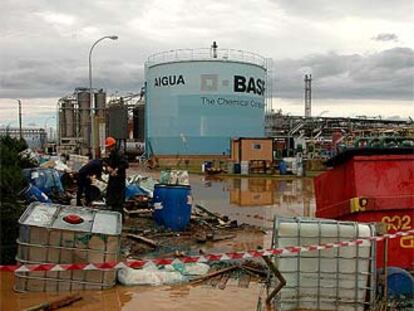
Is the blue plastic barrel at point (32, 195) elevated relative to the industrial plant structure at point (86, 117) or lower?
lower

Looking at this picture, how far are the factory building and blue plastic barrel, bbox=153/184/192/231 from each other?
39.3m

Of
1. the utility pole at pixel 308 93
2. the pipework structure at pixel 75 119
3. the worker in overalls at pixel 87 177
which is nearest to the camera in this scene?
the worker in overalls at pixel 87 177

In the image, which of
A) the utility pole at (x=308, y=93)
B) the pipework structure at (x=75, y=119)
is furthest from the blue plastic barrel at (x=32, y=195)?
the utility pole at (x=308, y=93)

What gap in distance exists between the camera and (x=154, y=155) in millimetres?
52938

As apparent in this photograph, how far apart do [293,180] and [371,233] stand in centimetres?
2612

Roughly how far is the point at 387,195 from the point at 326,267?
1.53m

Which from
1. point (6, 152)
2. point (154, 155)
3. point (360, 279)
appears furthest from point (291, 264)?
point (154, 155)

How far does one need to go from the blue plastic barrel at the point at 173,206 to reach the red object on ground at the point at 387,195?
4.98 meters

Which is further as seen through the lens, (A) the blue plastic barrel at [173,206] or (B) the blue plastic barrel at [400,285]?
(A) the blue plastic barrel at [173,206]

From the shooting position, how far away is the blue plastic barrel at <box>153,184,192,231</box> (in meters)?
12.0

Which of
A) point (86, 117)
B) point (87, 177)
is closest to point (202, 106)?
point (86, 117)

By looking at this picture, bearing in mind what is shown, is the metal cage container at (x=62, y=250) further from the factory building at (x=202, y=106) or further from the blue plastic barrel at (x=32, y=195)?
the factory building at (x=202, y=106)

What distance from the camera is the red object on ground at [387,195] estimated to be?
7.41m

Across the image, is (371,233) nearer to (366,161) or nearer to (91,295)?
(366,161)
